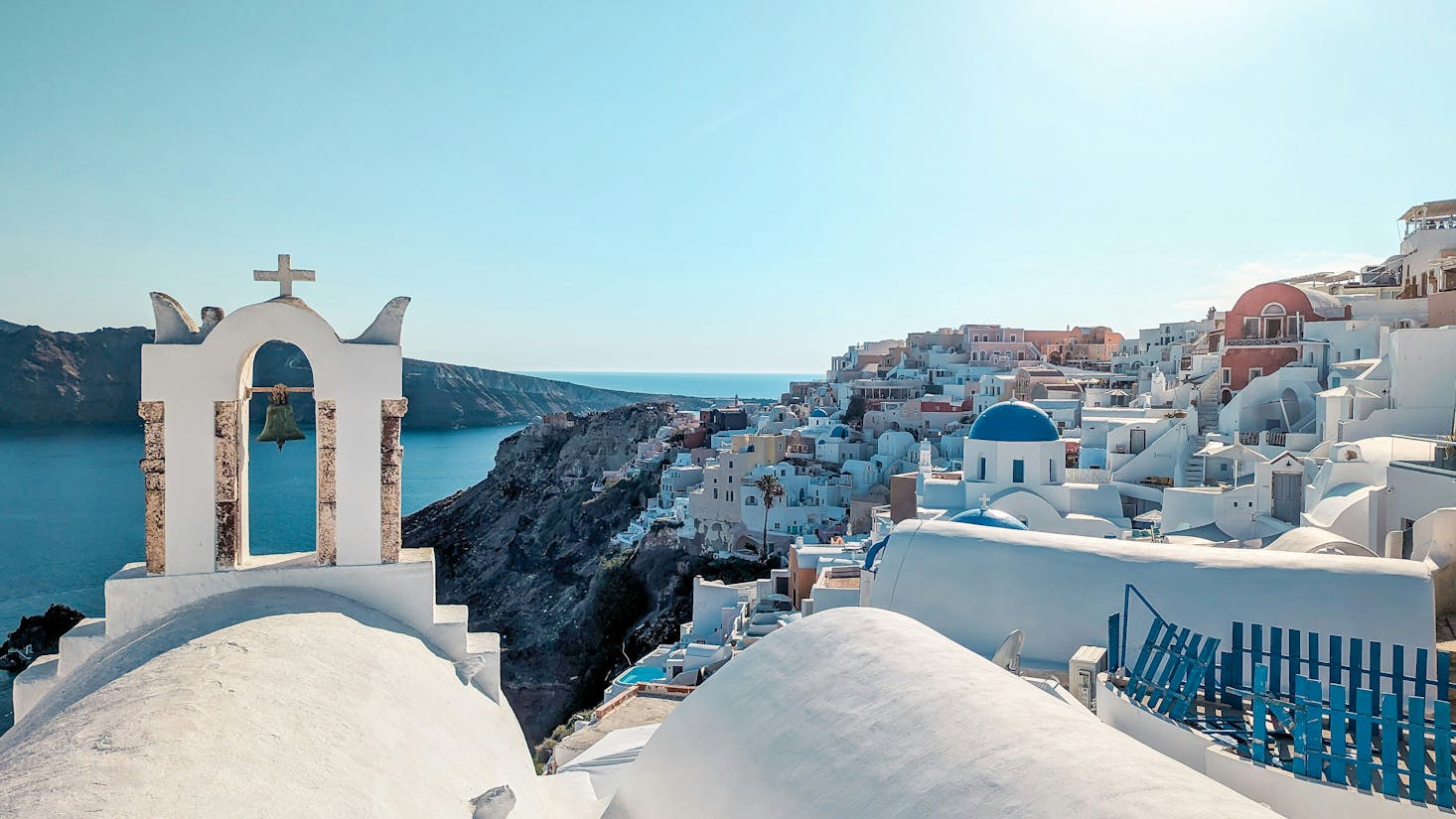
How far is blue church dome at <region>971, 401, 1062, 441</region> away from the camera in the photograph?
67.2 feet

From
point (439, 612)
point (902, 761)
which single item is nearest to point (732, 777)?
point (902, 761)

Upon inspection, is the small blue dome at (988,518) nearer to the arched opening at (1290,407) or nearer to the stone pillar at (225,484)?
the stone pillar at (225,484)

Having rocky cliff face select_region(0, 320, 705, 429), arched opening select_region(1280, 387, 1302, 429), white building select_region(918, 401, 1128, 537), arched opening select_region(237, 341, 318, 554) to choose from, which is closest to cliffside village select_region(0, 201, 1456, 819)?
arched opening select_region(237, 341, 318, 554)

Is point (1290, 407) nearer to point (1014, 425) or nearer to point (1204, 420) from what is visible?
point (1204, 420)

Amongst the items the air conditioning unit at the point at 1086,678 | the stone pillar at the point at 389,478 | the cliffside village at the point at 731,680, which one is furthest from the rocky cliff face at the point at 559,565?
the stone pillar at the point at 389,478

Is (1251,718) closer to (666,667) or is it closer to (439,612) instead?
(439,612)

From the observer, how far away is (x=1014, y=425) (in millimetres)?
20578

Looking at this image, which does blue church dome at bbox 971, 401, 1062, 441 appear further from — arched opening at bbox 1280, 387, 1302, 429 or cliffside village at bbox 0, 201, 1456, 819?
cliffside village at bbox 0, 201, 1456, 819

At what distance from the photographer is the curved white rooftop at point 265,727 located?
2.36 metres

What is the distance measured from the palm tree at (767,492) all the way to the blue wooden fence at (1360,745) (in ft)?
103

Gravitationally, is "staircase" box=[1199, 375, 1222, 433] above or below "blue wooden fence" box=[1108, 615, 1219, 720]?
above

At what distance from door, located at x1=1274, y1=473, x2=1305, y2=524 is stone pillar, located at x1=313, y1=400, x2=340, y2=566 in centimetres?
1820

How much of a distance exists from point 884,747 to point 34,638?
3468 cm

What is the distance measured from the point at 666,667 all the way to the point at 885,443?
20.6 metres
